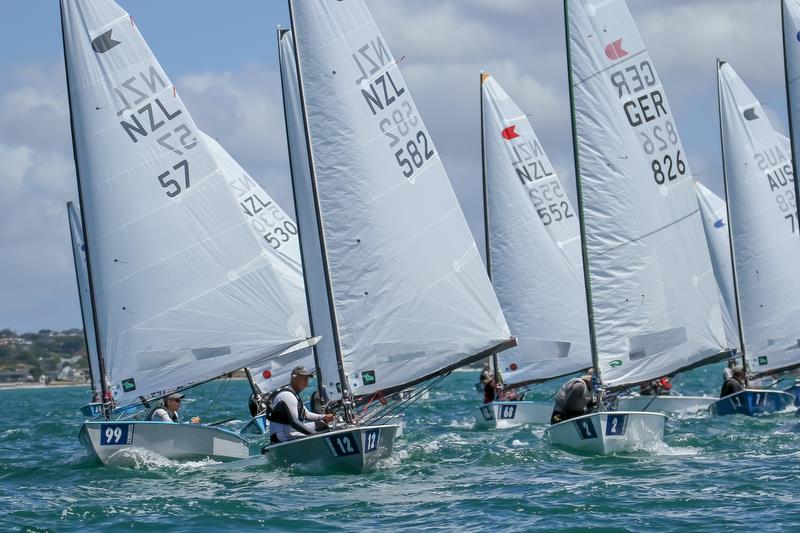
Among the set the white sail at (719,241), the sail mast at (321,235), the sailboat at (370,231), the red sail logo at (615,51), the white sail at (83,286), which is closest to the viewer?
the sail mast at (321,235)

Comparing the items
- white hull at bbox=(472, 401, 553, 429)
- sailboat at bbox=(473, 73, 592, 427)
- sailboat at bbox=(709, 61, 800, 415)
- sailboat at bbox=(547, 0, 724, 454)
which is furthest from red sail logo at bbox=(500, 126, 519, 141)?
sailboat at bbox=(547, 0, 724, 454)

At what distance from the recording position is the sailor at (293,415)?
1579 cm

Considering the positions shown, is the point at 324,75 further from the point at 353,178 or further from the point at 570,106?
the point at 570,106

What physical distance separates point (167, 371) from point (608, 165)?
6518 millimetres

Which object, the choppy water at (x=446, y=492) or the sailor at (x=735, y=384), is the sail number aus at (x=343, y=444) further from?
the sailor at (x=735, y=384)

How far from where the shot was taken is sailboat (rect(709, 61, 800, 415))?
26.8 metres

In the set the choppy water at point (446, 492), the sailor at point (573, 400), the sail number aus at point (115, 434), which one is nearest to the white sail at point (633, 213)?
the sailor at point (573, 400)

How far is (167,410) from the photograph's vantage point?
18.0 metres

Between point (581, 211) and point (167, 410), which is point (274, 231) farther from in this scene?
point (581, 211)

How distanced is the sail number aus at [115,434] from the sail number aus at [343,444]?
121 inches

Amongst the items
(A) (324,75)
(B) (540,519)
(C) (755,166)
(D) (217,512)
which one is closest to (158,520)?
(D) (217,512)

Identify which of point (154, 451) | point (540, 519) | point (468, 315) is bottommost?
point (540, 519)

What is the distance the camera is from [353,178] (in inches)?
678

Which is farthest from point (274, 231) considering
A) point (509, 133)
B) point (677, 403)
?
point (677, 403)
